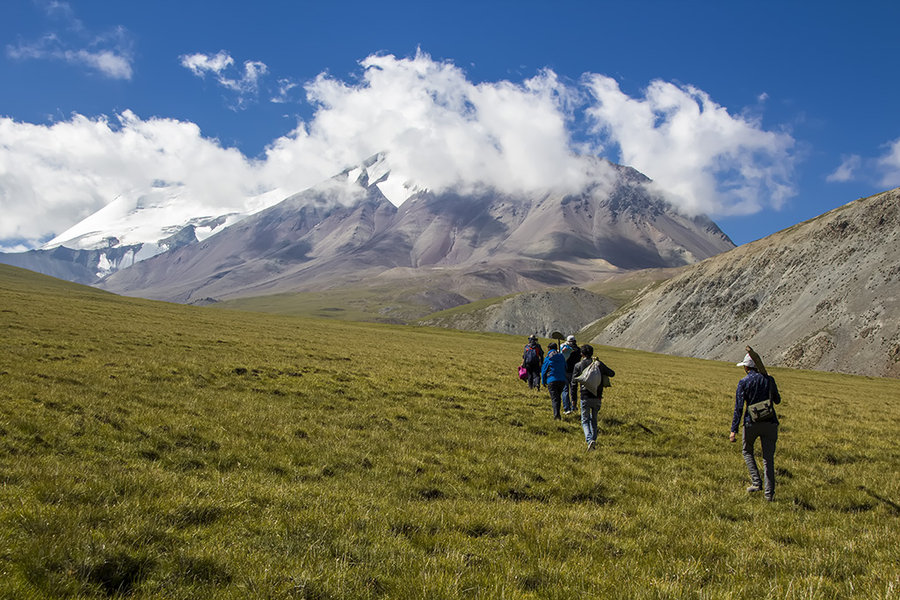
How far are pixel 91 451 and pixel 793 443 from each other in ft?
68.9

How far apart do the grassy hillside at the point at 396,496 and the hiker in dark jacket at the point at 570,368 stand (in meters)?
1.20

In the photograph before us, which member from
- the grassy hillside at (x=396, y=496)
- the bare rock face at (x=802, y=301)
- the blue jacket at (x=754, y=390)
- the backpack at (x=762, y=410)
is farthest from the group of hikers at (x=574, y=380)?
the bare rock face at (x=802, y=301)

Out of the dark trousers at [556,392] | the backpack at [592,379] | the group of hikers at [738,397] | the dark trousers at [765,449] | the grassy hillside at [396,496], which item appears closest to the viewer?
the grassy hillside at [396,496]

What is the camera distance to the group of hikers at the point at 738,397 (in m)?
12.4

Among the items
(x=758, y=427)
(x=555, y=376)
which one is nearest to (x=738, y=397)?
(x=758, y=427)

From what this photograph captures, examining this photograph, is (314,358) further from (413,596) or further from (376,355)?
(413,596)

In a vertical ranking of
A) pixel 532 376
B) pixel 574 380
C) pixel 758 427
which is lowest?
pixel 532 376

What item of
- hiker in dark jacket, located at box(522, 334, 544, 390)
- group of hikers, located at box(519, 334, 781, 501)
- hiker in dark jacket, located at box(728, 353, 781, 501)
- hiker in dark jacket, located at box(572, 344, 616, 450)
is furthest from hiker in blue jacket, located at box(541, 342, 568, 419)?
hiker in dark jacket, located at box(728, 353, 781, 501)

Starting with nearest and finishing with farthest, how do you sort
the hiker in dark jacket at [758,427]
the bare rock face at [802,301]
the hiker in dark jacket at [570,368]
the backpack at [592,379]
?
1. the hiker in dark jacket at [758,427]
2. the backpack at [592,379]
3. the hiker in dark jacket at [570,368]
4. the bare rock face at [802,301]

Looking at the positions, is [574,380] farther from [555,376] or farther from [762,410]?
[762,410]

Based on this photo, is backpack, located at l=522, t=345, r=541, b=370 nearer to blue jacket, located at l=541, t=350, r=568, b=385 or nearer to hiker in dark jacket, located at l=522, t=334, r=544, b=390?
hiker in dark jacket, located at l=522, t=334, r=544, b=390

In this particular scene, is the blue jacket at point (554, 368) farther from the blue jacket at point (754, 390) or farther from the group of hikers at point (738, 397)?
the blue jacket at point (754, 390)

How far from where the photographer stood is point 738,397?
1312 cm

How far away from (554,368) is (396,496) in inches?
444
